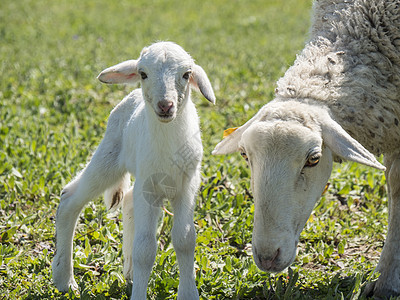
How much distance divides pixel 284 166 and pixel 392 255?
1.38 meters

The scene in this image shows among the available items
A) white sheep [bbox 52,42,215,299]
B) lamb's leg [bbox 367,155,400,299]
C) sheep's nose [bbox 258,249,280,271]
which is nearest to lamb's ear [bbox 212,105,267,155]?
white sheep [bbox 52,42,215,299]

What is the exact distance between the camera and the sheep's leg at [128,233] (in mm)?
4418

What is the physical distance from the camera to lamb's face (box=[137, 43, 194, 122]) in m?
3.58

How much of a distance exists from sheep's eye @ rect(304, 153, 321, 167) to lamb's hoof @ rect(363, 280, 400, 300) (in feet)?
3.99

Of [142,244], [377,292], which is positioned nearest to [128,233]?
[142,244]

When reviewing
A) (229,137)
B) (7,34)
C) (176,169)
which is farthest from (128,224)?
(7,34)

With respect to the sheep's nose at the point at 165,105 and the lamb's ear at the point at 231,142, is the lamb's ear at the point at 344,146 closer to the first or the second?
the lamb's ear at the point at 231,142

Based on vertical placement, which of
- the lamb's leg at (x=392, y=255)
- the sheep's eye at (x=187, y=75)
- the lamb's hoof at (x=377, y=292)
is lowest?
the lamb's hoof at (x=377, y=292)

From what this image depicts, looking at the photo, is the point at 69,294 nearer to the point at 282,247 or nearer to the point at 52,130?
the point at 282,247

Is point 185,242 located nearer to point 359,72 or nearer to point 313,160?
point 313,160

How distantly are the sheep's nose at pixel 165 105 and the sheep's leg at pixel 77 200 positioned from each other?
0.85 metres

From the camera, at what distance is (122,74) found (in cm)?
394

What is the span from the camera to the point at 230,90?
28.7 ft

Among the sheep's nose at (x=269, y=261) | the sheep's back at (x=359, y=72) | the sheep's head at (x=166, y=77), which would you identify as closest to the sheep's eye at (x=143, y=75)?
the sheep's head at (x=166, y=77)
